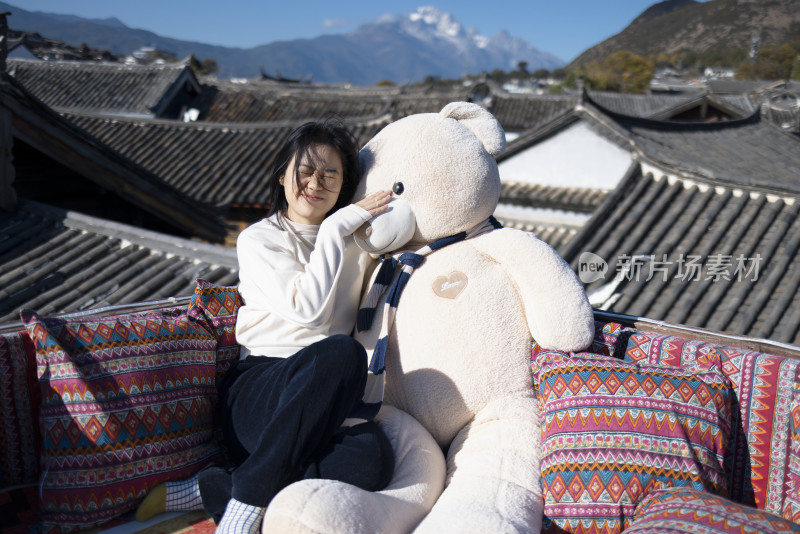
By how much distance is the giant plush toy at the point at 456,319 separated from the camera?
1728 mm

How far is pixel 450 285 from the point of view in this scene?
203cm

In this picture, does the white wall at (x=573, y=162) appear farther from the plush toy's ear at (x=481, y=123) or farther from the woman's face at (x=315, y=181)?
the woman's face at (x=315, y=181)

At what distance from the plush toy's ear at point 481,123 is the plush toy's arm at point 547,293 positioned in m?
0.35

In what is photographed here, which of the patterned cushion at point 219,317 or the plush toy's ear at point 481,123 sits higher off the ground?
the plush toy's ear at point 481,123

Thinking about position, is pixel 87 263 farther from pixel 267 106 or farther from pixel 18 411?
pixel 267 106

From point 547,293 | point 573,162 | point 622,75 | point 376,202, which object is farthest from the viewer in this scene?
point 622,75

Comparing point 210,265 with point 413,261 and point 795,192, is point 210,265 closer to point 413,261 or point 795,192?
point 413,261

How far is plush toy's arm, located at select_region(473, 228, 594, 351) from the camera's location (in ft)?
6.23

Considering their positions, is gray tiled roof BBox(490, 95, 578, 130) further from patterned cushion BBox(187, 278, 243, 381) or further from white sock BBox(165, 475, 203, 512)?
white sock BBox(165, 475, 203, 512)

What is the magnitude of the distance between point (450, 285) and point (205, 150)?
415 inches

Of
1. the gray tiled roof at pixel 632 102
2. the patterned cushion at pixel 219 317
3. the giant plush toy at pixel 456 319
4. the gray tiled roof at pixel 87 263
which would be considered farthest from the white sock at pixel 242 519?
the gray tiled roof at pixel 632 102

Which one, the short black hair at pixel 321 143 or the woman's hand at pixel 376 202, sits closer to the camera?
the woman's hand at pixel 376 202

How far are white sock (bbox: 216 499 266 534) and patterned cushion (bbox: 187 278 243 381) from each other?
0.66 metres

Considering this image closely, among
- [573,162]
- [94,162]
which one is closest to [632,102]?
[573,162]
